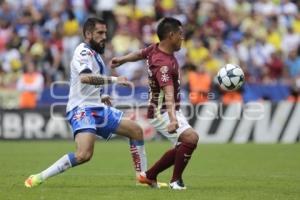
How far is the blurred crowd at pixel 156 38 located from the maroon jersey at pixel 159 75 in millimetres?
11294

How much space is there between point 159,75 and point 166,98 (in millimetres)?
393

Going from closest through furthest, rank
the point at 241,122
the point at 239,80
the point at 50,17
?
the point at 239,80 → the point at 241,122 → the point at 50,17

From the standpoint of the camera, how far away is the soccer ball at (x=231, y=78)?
39.6ft

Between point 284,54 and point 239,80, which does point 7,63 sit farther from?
point 239,80

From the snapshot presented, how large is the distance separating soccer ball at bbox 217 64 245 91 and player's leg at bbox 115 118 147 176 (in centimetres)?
144

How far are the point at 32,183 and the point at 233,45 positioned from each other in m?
15.4

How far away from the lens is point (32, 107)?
73.3 feet

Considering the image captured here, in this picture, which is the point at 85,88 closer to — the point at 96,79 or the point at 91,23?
the point at 96,79

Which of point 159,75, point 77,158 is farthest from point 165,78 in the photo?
point 77,158

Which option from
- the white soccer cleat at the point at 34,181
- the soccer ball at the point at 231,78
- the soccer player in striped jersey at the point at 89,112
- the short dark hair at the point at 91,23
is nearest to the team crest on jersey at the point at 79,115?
the soccer player in striped jersey at the point at 89,112

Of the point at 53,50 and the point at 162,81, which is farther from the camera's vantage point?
the point at 53,50

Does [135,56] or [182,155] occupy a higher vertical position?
[135,56]

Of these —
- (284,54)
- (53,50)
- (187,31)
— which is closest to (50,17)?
(53,50)

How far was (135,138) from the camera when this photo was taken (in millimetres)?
11859
